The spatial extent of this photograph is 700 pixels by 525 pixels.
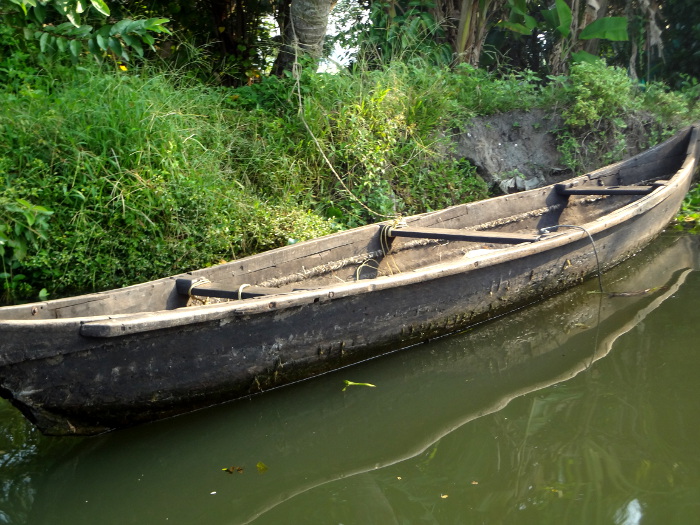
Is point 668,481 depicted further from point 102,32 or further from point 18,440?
point 102,32

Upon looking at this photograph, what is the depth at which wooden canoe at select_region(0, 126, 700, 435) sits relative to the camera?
306cm

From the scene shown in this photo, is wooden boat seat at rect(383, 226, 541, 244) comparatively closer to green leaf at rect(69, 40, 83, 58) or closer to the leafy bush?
green leaf at rect(69, 40, 83, 58)

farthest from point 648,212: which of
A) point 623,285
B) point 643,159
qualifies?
point 643,159

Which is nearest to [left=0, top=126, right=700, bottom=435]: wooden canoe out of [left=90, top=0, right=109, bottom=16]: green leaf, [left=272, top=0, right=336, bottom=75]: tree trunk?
[left=90, top=0, right=109, bottom=16]: green leaf

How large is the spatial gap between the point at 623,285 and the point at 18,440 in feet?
13.6

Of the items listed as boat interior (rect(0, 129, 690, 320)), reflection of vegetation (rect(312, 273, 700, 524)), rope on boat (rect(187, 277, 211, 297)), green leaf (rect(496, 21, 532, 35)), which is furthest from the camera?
green leaf (rect(496, 21, 532, 35))

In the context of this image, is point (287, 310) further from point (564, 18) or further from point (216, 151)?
point (564, 18)

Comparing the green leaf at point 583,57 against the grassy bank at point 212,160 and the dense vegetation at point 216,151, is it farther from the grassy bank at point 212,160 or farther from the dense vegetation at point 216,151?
the grassy bank at point 212,160

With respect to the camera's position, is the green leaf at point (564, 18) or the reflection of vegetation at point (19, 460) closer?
the reflection of vegetation at point (19, 460)

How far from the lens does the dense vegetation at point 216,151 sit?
4.64 meters

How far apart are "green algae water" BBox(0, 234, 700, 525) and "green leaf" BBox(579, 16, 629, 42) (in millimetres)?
4979

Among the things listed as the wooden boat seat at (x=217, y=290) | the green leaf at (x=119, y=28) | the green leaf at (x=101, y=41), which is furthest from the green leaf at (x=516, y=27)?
the wooden boat seat at (x=217, y=290)

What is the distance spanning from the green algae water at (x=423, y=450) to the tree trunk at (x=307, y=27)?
347cm

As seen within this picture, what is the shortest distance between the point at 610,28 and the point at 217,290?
21.0 feet
